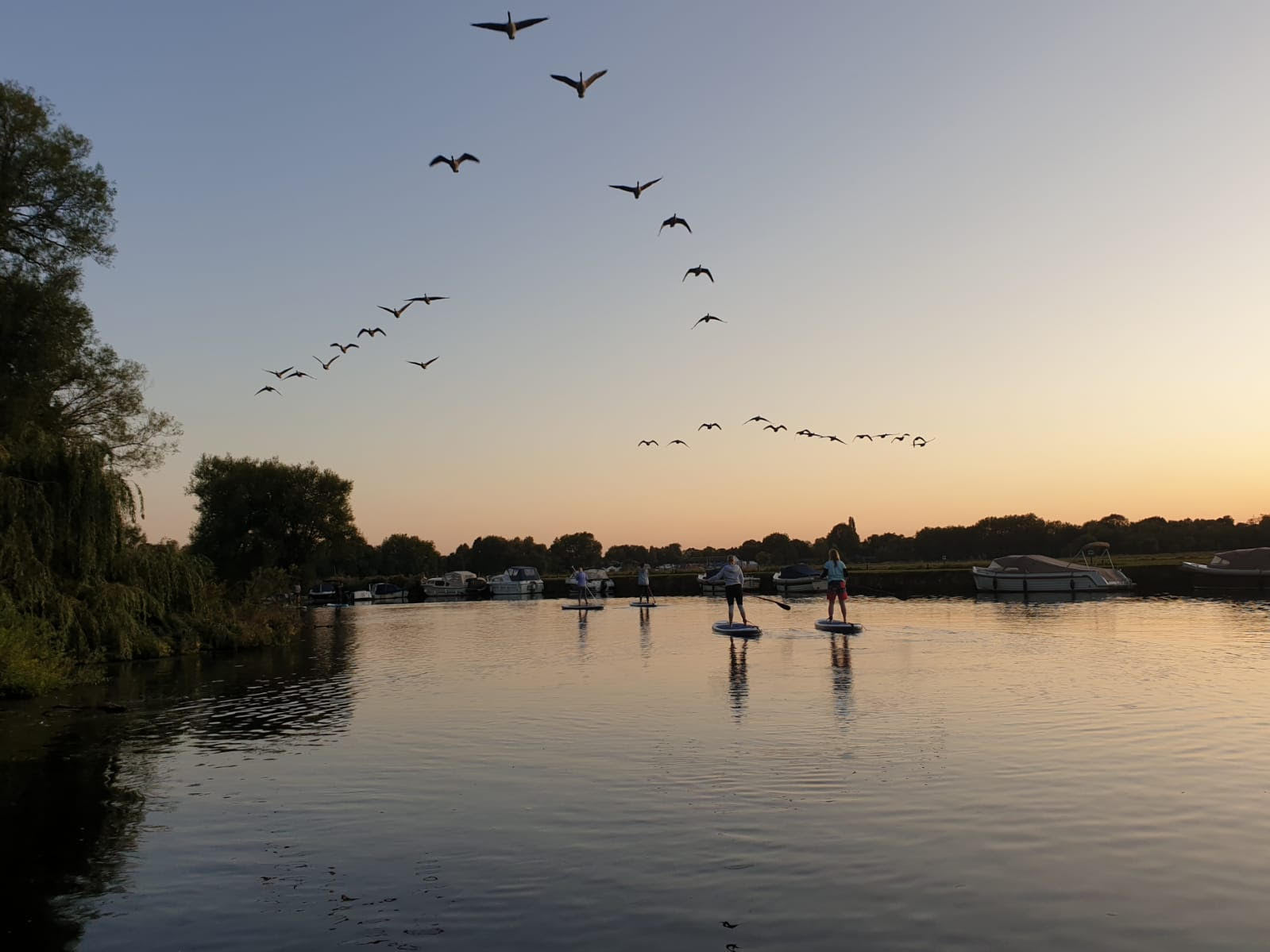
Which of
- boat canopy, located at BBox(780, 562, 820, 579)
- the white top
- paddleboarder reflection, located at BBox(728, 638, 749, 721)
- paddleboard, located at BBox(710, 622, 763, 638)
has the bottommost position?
paddleboarder reflection, located at BBox(728, 638, 749, 721)

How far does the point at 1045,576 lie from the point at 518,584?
51.4m

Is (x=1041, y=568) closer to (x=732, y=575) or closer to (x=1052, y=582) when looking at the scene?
(x=1052, y=582)

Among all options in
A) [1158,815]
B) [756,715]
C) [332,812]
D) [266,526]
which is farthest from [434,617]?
[1158,815]

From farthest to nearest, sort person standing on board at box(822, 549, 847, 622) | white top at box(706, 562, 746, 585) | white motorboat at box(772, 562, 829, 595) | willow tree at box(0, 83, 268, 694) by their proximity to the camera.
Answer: white motorboat at box(772, 562, 829, 595)
white top at box(706, 562, 746, 585)
person standing on board at box(822, 549, 847, 622)
willow tree at box(0, 83, 268, 694)

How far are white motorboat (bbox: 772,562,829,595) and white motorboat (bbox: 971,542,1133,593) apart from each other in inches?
576

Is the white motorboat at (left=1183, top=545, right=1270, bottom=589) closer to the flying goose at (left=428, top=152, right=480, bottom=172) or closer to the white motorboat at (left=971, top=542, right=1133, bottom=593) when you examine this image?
the white motorboat at (left=971, top=542, right=1133, bottom=593)

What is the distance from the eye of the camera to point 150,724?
18.8 metres

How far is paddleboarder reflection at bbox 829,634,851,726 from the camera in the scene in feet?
56.3

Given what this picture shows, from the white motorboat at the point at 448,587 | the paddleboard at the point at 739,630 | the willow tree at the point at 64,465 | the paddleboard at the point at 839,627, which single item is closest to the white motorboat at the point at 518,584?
the white motorboat at the point at 448,587

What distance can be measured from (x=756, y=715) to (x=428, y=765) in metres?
5.89

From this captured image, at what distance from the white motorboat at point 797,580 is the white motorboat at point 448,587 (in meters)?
38.1

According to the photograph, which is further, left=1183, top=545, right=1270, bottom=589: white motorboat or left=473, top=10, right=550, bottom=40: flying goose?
left=1183, top=545, right=1270, bottom=589: white motorboat

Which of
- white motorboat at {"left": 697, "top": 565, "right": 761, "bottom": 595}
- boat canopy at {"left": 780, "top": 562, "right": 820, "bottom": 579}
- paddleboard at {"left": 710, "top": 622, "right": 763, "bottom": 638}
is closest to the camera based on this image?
paddleboard at {"left": 710, "top": 622, "right": 763, "bottom": 638}

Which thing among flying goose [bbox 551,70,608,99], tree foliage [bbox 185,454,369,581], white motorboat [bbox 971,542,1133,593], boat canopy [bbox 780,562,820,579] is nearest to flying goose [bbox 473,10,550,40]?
flying goose [bbox 551,70,608,99]
